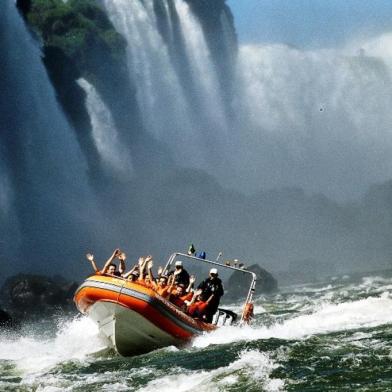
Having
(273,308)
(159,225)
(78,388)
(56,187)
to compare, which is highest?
(159,225)

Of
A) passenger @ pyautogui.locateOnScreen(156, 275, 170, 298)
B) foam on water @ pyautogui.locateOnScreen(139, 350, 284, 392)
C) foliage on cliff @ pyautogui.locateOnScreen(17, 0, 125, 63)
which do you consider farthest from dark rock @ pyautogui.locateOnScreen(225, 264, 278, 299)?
foam on water @ pyautogui.locateOnScreen(139, 350, 284, 392)

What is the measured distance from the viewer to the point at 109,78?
78062 mm

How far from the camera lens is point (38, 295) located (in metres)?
38.3

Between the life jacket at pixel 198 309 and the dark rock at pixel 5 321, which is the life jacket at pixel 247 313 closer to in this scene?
the life jacket at pixel 198 309

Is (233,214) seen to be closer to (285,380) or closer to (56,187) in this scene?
(56,187)

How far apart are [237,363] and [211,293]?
497cm

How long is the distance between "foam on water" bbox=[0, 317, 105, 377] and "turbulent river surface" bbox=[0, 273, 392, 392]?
4 centimetres

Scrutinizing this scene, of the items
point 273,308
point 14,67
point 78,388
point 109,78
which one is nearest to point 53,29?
point 109,78

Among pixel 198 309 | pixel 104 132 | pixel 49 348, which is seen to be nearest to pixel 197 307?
pixel 198 309

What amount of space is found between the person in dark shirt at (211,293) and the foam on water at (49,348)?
109 inches

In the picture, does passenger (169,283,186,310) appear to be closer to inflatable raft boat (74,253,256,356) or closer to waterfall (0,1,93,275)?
inflatable raft boat (74,253,256,356)

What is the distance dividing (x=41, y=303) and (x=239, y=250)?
53.8 metres

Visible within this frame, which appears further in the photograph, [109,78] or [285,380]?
[109,78]

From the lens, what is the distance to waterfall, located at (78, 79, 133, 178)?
2630 inches
